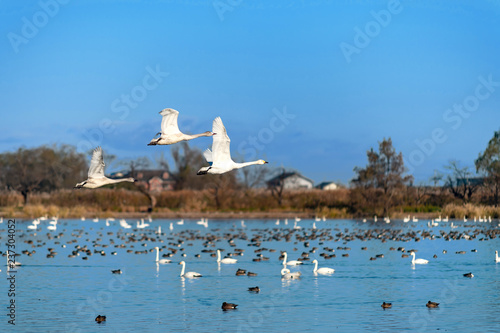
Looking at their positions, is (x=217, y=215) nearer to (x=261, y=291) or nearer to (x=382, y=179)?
(x=382, y=179)

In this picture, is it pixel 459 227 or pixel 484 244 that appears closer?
pixel 484 244

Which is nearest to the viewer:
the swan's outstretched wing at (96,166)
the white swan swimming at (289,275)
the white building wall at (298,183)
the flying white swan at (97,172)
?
the flying white swan at (97,172)

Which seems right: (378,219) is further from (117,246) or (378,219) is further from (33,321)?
(33,321)

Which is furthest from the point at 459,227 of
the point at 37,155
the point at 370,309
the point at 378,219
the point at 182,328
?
the point at 37,155

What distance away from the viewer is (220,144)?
58.0 ft

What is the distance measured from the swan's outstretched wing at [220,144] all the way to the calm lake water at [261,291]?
603cm

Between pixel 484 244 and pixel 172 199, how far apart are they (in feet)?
137

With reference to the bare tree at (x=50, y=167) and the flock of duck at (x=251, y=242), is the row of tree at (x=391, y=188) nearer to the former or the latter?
the flock of duck at (x=251, y=242)

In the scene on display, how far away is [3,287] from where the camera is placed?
29.1m

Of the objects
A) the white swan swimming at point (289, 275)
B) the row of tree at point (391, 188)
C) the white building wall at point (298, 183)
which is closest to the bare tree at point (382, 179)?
the row of tree at point (391, 188)

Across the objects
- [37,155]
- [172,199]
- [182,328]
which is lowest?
[182,328]

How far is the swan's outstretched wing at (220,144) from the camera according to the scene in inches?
693

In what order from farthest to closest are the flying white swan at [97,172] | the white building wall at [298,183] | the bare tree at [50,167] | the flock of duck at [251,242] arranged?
the white building wall at [298,183] → the bare tree at [50,167] → the flock of duck at [251,242] → the flying white swan at [97,172]

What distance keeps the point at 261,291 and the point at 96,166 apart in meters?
11.0
